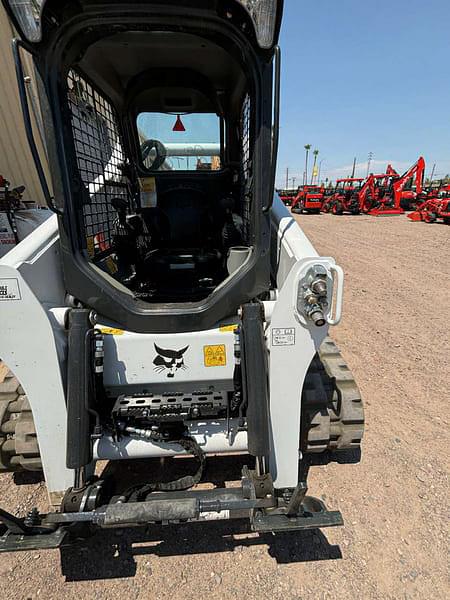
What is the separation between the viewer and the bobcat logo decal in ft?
6.31

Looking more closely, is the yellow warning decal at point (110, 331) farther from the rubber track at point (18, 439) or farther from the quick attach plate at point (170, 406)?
the rubber track at point (18, 439)

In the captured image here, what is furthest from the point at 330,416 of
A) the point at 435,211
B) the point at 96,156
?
the point at 435,211

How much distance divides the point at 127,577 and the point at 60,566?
0.39 m

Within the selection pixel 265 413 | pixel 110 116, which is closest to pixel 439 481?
Answer: pixel 265 413

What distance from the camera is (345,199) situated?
2144 centimetres

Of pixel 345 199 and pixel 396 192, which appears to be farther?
pixel 345 199

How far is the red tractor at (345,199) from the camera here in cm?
2131

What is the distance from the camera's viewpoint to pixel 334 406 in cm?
241

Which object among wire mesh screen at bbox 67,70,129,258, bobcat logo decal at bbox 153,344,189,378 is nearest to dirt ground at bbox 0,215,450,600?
bobcat logo decal at bbox 153,344,189,378

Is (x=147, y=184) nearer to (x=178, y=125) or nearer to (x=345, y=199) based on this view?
(x=178, y=125)

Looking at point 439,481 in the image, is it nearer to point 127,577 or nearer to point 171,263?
point 127,577

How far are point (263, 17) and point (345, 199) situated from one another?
865 inches

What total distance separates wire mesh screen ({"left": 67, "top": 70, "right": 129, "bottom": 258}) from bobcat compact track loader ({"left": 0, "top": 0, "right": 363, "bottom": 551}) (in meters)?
0.02

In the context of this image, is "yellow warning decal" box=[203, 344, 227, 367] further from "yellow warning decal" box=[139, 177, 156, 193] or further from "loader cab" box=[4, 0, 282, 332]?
"yellow warning decal" box=[139, 177, 156, 193]
